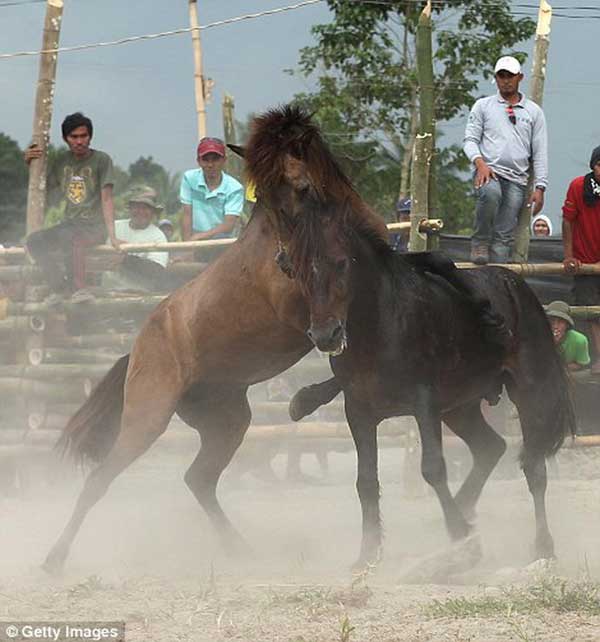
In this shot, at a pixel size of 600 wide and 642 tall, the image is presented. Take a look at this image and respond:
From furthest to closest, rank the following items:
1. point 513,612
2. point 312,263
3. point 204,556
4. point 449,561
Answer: point 204,556, point 449,561, point 312,263, point 513,612

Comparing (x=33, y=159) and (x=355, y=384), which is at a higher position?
(x=33, y=159)

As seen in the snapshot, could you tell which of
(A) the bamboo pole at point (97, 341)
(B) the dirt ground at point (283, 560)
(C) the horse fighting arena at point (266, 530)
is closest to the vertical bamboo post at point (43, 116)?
(C) the horse fighting arena at point (266, 530)

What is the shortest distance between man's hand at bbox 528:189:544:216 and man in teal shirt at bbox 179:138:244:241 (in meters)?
2.15

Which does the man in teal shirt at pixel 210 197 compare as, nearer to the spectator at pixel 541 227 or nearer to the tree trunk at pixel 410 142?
the spectator at pixel 541 227

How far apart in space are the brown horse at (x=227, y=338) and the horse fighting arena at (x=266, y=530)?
37cm

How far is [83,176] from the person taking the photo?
377 inches

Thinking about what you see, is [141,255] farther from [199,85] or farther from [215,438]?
[199,85]

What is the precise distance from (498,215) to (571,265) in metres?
0.69

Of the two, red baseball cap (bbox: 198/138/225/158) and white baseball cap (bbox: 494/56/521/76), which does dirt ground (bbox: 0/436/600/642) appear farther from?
white baseball cap (bbox: 494/56/521/76)

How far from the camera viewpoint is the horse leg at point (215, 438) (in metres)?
7.13

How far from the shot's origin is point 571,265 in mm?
9219

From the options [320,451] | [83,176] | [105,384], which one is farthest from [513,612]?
[83,176]

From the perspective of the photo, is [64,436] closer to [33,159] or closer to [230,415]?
[230,415]

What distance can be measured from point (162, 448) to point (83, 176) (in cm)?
211
